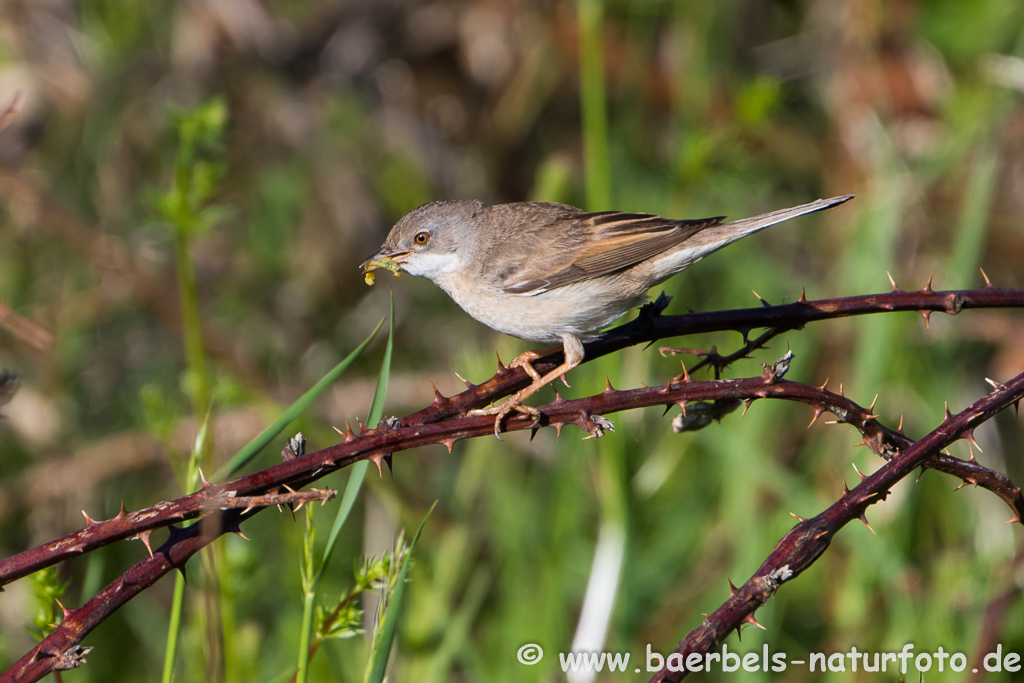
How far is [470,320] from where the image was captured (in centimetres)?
692

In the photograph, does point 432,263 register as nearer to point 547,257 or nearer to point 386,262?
point 386,262

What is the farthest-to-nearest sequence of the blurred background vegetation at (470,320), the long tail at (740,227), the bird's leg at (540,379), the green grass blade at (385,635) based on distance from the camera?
the blurred background vegetation at (470,320) < the long tail at (740,227) < the bird's leg at (540,379) < the green grass blade at (385,635)

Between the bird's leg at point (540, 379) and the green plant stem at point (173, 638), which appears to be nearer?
the green plant stem at point (173, 638)

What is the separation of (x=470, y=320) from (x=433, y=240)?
2.63 meters

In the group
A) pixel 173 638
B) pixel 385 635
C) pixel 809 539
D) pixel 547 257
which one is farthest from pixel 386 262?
pixel 809 539

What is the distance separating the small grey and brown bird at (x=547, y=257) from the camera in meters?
3.73

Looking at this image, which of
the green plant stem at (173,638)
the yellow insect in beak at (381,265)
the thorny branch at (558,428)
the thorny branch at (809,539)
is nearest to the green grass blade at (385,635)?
the thorny branch at (558,428)

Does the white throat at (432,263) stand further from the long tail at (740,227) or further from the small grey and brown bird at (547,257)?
the long tail at (740,227)

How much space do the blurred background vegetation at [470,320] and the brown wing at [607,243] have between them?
0.96 ft

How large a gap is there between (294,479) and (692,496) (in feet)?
11.3

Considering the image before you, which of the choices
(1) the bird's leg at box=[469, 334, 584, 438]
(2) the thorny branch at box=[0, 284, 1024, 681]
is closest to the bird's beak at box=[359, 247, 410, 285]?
(1) the bird's leg at box=[469, 334, 584, 438]

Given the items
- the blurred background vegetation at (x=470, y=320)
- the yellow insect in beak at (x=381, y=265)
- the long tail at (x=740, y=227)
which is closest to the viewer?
the long tail at (x=740, y=227)

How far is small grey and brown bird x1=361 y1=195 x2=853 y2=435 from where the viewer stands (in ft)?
12.2

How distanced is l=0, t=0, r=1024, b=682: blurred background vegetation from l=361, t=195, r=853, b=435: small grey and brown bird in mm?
327
